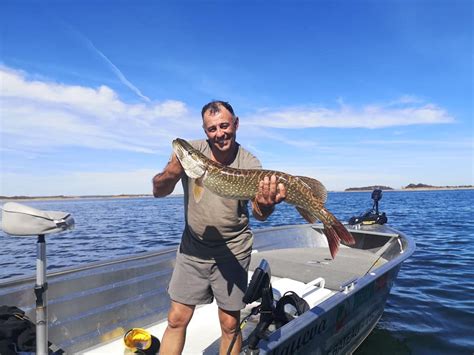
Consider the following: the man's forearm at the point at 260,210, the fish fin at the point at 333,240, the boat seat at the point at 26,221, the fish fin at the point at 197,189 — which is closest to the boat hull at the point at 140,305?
the fish fin at the point at 333,240

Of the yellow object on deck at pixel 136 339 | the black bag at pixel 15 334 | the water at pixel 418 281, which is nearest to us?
the black bag at pixel 15 334

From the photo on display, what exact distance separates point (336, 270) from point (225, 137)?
14.7ft

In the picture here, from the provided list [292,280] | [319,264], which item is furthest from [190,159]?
[319,264]

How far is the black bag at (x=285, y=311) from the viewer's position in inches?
158

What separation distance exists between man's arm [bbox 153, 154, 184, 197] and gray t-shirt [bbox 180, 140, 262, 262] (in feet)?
0.44

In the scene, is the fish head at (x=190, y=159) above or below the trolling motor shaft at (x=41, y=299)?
above

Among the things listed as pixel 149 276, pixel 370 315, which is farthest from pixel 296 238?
pixel 149 276

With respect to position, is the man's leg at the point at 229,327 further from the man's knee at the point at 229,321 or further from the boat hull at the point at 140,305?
the boat hull at the point at 140,305

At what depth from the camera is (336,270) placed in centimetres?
657

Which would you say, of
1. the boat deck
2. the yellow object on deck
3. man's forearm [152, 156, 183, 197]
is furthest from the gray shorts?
the boat deck

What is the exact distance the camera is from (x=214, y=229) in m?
3.07

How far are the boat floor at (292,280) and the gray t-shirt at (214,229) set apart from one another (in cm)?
154

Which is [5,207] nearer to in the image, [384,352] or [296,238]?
[384,352]

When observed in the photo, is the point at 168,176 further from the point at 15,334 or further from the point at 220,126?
the point at 15,334
